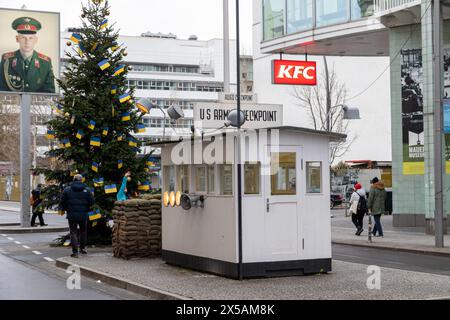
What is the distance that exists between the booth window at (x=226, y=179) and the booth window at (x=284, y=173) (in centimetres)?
73

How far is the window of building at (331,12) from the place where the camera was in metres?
29.2

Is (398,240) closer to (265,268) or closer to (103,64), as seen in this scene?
(103,64)

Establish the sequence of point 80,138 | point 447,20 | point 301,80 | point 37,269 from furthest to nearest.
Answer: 1. point 301,80
2. point 447,20
3. point 80,138
4. point 37,269

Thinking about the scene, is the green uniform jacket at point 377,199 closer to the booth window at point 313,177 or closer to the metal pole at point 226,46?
the metal pole at point 226,46

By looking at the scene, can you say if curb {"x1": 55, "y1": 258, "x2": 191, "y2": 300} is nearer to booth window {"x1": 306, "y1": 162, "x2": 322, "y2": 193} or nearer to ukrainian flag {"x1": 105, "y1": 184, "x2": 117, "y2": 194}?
booth window {"x1": 306, "y1": 162, "x2": 322, "y2": 193}

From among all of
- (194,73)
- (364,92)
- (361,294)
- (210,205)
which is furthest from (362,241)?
(194,73)

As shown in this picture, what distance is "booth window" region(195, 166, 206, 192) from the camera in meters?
13.8

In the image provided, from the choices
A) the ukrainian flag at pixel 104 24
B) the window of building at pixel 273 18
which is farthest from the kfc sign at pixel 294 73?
the ukrainian flag at pixel 104 24

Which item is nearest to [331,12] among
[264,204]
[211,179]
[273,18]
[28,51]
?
[273,18]

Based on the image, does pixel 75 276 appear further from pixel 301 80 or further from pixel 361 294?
pixel 301 80

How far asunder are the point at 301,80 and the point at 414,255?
41.6ft

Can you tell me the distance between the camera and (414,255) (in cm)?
1889

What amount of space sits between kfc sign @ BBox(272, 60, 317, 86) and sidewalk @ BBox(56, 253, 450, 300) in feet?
50.7

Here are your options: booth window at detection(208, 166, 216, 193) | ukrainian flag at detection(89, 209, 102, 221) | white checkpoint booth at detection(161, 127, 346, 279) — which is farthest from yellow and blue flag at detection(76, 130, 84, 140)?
booth window at detection(208, 166, 216, 193)
